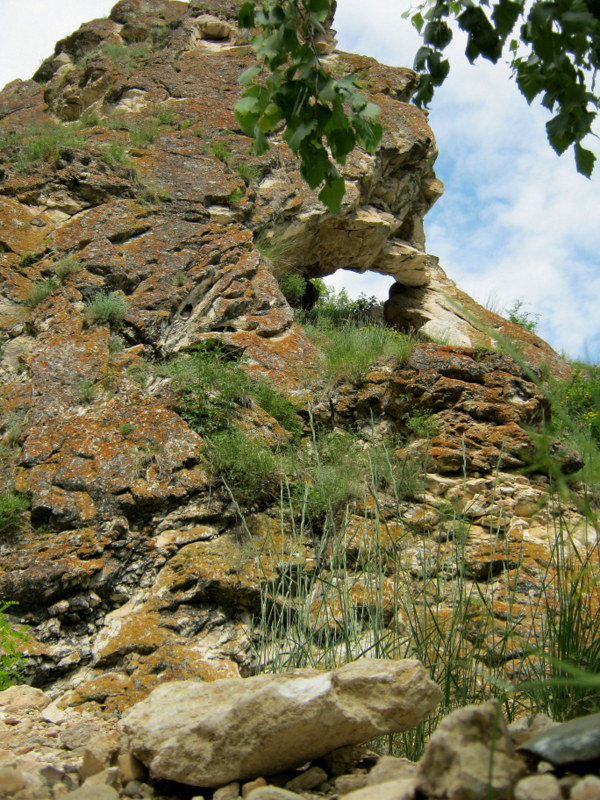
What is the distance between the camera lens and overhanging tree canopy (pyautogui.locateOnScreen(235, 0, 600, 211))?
2.67 metres

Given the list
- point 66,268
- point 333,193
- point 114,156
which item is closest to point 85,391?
point 66,268

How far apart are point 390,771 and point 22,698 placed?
2.55 m

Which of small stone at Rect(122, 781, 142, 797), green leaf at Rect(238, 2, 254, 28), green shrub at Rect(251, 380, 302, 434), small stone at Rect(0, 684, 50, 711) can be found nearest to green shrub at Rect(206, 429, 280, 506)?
green shrub at Rect(251, 380, 302, 434)

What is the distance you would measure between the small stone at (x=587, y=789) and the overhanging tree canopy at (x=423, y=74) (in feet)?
6.94

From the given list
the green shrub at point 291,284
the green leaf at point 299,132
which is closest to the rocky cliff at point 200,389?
the green shrub at point 291,284

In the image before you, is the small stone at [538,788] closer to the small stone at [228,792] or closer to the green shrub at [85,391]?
the small stone at [228,792]

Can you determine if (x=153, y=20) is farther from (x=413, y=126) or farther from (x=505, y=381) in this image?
(x=505, y=381)

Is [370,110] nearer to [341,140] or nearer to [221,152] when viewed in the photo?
[341,140]

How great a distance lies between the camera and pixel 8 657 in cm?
406

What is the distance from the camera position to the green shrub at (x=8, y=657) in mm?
3973

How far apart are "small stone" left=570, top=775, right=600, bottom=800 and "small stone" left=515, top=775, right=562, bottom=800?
0.04 metres

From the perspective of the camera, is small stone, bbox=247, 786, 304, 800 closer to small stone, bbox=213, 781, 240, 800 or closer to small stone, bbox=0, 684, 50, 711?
small stone, bbox=213, 781, 240, 800

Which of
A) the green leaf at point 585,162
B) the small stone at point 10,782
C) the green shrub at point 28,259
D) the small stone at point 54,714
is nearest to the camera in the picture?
the small stone at point 10,782

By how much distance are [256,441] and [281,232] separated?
14.6ft
